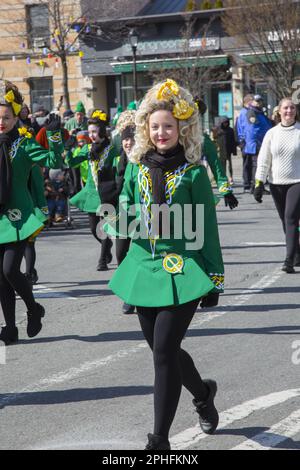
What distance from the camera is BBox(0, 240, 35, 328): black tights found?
7.69 m

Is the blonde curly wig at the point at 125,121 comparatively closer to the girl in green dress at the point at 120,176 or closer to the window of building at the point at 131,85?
the girl in green dress at the point at 120,176

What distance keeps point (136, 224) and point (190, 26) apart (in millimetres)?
31560

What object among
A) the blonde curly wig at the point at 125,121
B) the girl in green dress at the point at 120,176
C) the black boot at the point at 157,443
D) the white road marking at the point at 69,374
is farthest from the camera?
the blonde curly wig at the point at 125,121

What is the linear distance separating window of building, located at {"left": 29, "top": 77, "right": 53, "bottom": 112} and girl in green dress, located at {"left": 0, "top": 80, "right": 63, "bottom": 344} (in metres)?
35.0

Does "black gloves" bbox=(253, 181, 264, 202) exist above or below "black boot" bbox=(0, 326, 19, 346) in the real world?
above

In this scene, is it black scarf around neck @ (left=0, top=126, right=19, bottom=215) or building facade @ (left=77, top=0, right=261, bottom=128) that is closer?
black scarf around neck @ (left=0, top=126, right=19, bottom=215)

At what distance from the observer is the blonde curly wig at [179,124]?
16.8ft

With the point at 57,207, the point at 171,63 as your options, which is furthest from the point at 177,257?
the point at 171,63

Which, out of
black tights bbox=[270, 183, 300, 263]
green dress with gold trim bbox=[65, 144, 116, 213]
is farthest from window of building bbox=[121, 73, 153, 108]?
black tights bbox=[270, 183, 300, 263]

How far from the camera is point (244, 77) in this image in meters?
37.3

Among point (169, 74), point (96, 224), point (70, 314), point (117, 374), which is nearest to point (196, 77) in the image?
point (169, 74)

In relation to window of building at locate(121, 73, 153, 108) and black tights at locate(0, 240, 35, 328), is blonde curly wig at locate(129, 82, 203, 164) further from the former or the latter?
window of building at locate(121, 73, 153, 108)

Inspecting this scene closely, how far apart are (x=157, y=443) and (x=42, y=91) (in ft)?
128

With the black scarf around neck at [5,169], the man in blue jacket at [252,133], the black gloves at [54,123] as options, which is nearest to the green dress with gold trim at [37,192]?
the black gloves at [54,123]
